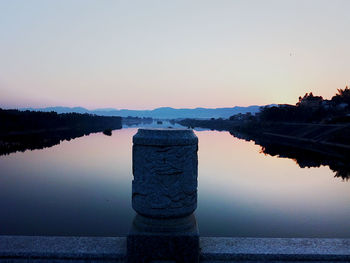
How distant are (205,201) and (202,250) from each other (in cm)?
1238

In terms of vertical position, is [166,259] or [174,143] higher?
[174,143]

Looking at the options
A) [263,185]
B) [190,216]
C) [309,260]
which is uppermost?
[190,216]

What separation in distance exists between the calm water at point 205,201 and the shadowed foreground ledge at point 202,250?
8.02 m

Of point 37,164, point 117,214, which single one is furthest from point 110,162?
point 117,214

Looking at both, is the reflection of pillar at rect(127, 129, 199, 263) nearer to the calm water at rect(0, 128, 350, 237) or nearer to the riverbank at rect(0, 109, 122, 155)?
the calm water at rect(0, 128, 350, 237)

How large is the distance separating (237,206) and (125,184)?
812 centimetres

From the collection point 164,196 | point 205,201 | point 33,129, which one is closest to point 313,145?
point 205,201

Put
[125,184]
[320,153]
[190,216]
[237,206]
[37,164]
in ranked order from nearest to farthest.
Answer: [190,216], [237,206], [125,184], [37,164], [320,153]

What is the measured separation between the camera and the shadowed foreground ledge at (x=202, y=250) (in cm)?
284

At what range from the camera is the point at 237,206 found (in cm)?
1434

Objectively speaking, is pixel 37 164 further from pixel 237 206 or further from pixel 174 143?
pixel 174 143

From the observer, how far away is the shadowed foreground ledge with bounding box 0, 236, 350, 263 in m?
2.84

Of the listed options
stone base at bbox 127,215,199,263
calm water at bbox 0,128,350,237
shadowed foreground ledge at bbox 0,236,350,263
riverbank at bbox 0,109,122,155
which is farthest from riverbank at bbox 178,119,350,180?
riverbank at bbox 0,109,122,155

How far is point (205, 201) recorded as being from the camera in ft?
49.1
